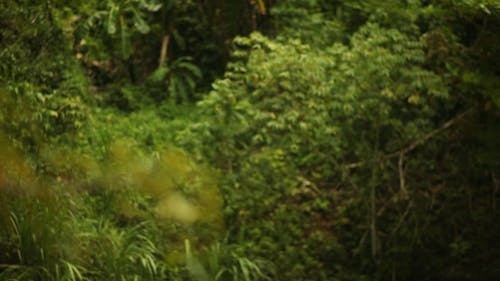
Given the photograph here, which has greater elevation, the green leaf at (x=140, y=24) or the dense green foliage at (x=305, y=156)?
the green leaf at (x=140, y=24)

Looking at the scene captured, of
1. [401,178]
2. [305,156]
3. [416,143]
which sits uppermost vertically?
[416,143]

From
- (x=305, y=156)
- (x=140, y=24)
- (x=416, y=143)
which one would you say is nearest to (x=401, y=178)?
(x=416, y=143)

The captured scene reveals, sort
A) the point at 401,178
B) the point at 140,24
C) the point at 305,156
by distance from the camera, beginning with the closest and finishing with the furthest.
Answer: the point at 401,178 < the point at 305,156 < the point at 140,24

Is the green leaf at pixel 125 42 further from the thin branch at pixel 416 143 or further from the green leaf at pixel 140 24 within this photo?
the thin branch at pixel 416 143

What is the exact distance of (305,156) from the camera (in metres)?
7.08

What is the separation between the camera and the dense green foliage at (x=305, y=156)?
601 centimetres

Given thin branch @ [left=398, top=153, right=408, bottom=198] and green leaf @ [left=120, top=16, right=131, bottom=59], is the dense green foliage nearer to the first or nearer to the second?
thin branch @ [left=398, top=153, right=408, bottom=198]

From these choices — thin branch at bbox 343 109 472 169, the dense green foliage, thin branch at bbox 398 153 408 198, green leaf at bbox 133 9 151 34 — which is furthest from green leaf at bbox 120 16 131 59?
thin branch at bbox 398 153 408 198

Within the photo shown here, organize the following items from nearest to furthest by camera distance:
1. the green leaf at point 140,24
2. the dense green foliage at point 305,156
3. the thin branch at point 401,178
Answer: the dense green foliage at point 305,156 → the thin branch at point 401,178 → the green leaf at point 140,24

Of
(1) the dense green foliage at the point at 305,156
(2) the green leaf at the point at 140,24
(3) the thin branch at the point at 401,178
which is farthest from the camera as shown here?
(2) the green leaf at the point at 140,24

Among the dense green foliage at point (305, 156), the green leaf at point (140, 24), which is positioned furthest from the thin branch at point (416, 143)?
the green leaf at point (140, 24)

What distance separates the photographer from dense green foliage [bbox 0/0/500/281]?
6012 millimetres

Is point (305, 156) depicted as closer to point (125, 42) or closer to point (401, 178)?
point (401, 178)

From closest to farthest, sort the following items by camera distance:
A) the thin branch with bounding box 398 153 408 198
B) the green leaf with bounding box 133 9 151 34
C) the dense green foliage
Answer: the dense green foliage < the thin branch with bounding box 398 153 408 198 < the green leaf with bounding box 133 9 151 34
